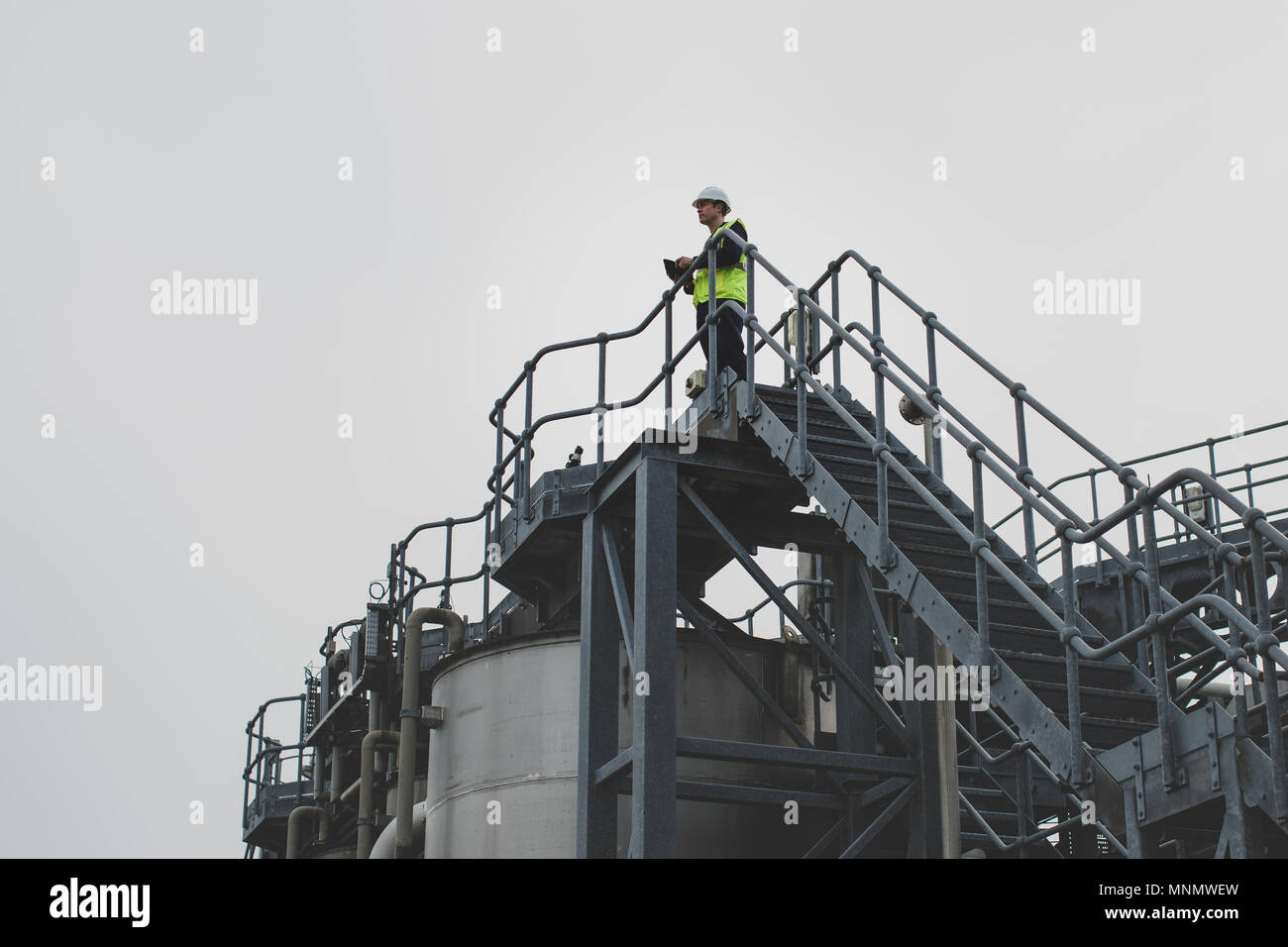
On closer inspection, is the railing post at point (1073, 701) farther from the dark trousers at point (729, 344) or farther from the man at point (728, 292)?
the dark trousers at point (729, 344)

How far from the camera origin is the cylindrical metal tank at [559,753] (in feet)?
41.7

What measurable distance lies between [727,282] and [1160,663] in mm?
6243

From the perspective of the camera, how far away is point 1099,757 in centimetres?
815

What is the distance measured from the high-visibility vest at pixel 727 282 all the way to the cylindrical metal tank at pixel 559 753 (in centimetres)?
284

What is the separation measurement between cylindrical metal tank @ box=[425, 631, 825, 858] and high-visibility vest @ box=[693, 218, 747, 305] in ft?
9.32

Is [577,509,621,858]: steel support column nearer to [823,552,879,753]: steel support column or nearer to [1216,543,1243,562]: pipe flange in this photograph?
[823,552,879,753]: steel support column

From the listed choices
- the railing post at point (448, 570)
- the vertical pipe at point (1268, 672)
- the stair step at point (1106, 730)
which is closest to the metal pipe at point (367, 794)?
the railing post at point (448, 570)

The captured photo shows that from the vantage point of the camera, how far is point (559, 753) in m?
12.9

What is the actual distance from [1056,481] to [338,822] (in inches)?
444

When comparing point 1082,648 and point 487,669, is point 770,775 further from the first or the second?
point 1082,648

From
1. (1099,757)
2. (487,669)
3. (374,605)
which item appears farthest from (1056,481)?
(1099,757)

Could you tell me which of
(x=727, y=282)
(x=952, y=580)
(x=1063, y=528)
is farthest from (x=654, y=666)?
(x=1063, y=528)
